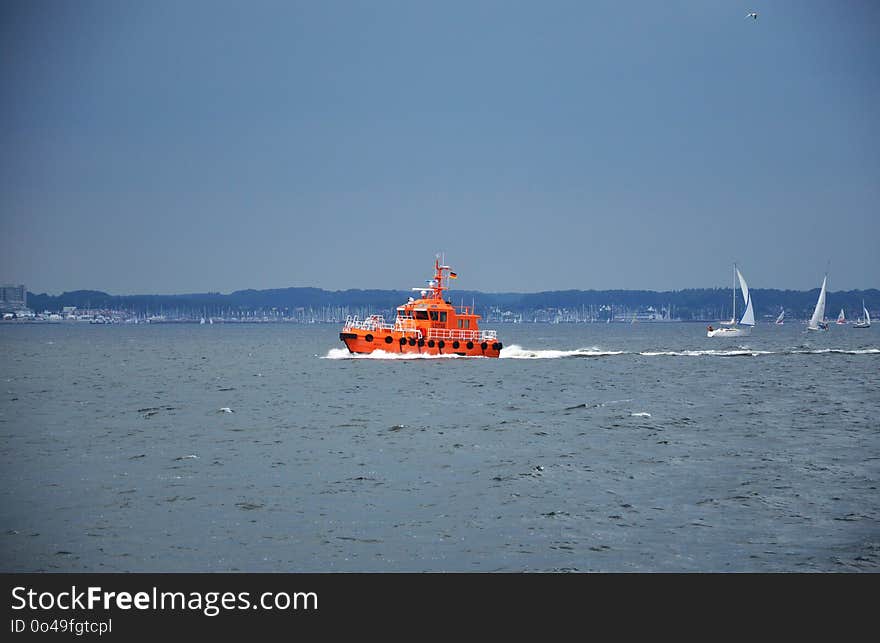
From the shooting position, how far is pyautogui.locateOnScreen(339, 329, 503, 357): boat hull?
233 feet

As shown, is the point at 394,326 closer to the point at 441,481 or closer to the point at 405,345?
the point at 405,345

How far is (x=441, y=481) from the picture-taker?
23.5 m

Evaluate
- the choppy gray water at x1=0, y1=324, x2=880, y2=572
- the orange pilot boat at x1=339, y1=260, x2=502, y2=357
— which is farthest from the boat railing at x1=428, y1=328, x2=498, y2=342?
the choppy gray water at x1=0, y1=324, x2=880, y2=572

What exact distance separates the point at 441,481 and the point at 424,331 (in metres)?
47.6

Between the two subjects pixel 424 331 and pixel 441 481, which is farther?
pixel 424 331

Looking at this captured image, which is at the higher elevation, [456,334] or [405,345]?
[456,334]

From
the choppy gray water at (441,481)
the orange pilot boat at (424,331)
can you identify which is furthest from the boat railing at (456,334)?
the choppy gray water at (441,481)

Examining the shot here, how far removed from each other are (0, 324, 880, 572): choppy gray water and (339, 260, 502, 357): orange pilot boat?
18019 mm

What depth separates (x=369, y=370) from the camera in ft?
230

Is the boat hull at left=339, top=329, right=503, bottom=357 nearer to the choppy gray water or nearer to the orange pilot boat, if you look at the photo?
the orange pilot boat

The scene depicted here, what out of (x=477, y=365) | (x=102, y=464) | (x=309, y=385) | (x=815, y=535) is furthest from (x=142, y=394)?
(x=815, y=535)

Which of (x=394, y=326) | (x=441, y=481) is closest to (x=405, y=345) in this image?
(x=394, y=326)
